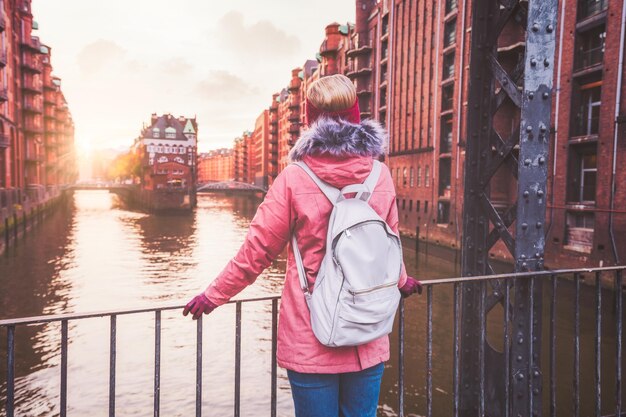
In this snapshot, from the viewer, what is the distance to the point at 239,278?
196cm

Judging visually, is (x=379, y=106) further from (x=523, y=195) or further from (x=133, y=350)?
(x=523, y=195)

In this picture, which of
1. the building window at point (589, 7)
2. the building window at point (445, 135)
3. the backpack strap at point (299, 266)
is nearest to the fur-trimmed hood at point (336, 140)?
the backpack strap at point (299, 266)

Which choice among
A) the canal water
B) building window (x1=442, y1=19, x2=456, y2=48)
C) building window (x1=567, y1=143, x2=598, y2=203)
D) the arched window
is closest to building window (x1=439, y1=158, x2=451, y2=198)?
the canal water

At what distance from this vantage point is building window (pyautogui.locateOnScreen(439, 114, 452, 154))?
27062mm

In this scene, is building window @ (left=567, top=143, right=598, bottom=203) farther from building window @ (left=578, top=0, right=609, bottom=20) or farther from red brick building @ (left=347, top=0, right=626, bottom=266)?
building window @ (left=578, top=0, right=609, bottom=20)

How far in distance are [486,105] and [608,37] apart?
14.8 metres

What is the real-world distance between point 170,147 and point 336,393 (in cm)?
8304

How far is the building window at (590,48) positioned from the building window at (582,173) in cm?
290

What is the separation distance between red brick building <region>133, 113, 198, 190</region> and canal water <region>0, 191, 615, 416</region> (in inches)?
1671

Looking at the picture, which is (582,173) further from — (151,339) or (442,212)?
(151,339)

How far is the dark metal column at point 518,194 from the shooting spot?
3006 millimetres

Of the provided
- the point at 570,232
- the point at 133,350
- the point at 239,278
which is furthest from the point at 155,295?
the point at 239,278

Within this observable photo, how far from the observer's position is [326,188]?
192 centimetres

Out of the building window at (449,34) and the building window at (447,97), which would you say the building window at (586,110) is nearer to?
the building window at (447,97)
